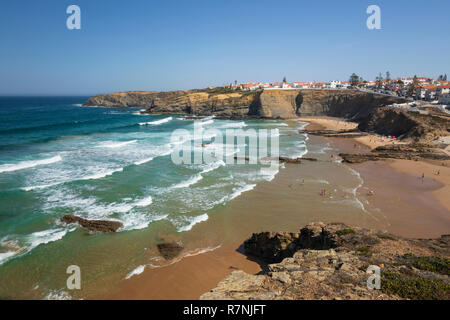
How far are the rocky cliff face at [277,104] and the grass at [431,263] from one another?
58.5m

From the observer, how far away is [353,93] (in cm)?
6725

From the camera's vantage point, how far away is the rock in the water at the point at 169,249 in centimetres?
1309

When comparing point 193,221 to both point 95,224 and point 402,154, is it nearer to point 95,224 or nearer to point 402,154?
point 95,224

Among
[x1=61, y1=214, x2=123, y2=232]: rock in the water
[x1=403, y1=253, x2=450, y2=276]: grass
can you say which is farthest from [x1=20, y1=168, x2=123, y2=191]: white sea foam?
[x1=403, y1=253, x2=450, y2=276]: grass

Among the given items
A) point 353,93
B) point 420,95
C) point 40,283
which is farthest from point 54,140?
point 420,95

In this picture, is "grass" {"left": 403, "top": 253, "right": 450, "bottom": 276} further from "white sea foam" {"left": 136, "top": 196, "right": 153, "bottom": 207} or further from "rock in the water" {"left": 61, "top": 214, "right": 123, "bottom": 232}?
"white sea foam" {"left": 136, "top": 196, "right": 153, "bottom": 207}

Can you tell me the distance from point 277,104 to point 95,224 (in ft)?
208

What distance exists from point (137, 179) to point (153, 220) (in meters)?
7.80

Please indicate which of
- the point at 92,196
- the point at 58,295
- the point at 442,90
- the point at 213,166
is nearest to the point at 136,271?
the point at 58,295

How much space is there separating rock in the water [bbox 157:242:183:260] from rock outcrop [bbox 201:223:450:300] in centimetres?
575

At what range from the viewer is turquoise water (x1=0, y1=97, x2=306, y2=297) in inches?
496

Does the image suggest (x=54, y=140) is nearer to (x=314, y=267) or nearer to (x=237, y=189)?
(x=237, y=189)

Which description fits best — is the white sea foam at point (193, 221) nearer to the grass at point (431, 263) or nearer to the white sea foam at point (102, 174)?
the grass at point (431, 263)

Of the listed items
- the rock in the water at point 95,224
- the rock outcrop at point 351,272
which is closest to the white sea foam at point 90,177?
the rock in the water at point 95,224
